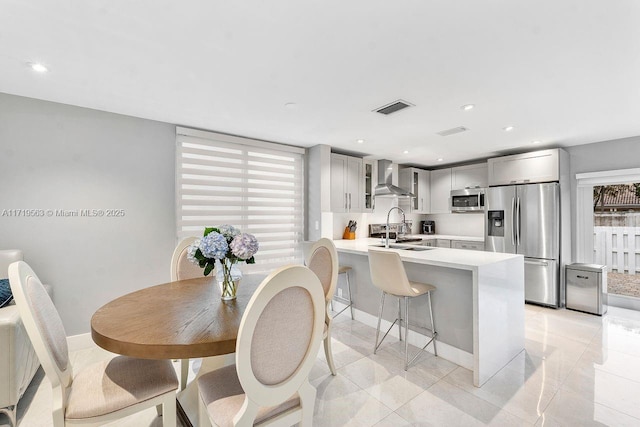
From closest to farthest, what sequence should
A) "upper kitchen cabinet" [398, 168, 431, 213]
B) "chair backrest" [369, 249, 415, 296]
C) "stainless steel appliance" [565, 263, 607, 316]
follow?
"chair backrest" [369, 249, 415, 296] < "stainless steel appliance" [565, 263, 607, 316] < "upper kitchen cabinet" [398, 168, 431, 213]

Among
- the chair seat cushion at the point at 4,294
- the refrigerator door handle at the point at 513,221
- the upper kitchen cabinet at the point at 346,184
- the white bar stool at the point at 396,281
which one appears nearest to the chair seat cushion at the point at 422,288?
the white bar stool at the point at 396,281

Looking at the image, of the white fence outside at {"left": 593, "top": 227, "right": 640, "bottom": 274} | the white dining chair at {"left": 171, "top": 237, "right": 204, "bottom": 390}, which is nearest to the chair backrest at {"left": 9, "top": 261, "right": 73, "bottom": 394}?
the white dining chair at {"left": 171, "top": 237, "right": 204, "bottom": 390}

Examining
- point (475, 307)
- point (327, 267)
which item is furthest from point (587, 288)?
point (327, 267)

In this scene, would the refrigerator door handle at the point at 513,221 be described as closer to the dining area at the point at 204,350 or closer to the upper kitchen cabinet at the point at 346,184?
the upper kitchen cabinet at the point at 346,184

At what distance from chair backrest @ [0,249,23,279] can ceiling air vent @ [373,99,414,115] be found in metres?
3.46

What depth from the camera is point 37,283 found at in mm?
1365

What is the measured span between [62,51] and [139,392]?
2.11 m

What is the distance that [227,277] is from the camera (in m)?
1.72

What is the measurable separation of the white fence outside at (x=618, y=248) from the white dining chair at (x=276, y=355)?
505 centimetres

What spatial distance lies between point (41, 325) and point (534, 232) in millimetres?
5177

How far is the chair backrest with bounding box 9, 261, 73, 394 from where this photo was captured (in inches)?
45.1

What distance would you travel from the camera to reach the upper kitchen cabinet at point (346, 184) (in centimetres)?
448

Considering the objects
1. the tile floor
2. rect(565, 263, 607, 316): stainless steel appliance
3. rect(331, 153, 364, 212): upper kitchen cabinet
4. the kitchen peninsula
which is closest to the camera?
the tile floor

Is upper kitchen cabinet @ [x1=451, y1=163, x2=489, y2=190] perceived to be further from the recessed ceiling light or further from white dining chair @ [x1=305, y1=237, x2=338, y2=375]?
the recessed ceiling light
